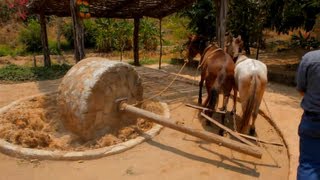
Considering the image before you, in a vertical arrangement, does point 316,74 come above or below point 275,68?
above

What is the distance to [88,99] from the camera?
5258 mm

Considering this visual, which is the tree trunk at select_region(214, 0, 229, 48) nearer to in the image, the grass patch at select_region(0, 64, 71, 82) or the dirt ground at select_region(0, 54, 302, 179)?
the dirt ground at select_region(0, 54, 302, 179)

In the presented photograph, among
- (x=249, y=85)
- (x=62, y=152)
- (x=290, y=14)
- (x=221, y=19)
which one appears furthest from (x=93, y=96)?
(x=290, y=14)

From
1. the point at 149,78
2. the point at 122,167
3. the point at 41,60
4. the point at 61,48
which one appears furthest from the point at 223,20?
the point at 61,48

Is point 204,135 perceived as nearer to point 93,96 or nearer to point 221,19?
point 93,96

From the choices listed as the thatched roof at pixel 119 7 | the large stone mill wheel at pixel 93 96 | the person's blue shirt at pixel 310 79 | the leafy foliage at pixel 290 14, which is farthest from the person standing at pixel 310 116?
the leafy foliage at pixel 290 14

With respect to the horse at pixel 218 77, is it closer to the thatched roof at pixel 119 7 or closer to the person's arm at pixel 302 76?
the person's arm at pixel 302 76

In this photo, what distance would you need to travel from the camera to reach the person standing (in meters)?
3.05

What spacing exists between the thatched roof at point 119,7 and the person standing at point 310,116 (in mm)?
7312

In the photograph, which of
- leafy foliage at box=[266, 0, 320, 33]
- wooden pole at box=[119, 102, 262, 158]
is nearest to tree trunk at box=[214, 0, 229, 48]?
leafy foliage at box=[266, 0, 320, 33]

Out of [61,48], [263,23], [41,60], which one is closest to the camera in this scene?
[263,23]

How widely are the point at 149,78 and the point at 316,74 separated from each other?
7.09 meters

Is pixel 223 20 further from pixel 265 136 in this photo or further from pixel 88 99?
pixel 88 99

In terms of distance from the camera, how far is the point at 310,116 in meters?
3.12
